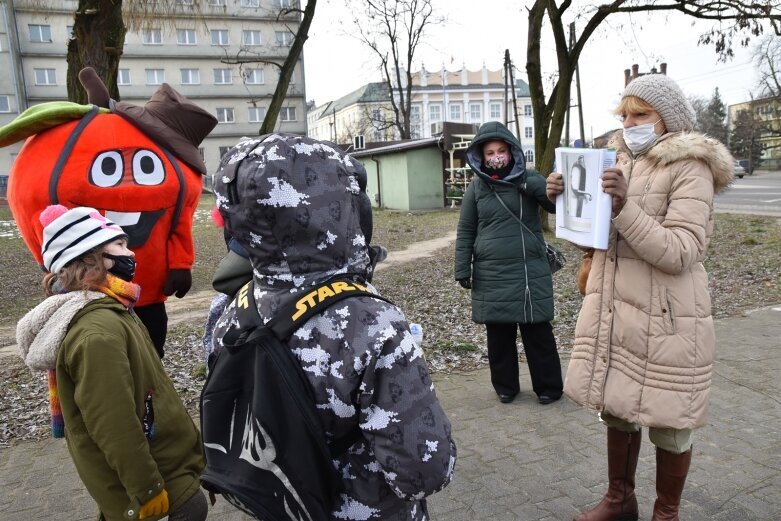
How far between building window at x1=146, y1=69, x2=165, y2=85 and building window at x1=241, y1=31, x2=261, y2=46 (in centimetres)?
751

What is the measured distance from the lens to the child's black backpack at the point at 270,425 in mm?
1522

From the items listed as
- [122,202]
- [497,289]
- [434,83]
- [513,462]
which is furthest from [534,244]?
[434,83]

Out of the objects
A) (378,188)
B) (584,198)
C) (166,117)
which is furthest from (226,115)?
(584,198)

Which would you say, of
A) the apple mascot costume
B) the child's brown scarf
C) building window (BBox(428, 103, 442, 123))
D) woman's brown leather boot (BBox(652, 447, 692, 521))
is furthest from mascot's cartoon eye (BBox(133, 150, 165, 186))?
building window (BBox(428, 103, 442, 123))

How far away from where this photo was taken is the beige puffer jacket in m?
2.46

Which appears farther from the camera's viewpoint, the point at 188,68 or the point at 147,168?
the point at 188,68

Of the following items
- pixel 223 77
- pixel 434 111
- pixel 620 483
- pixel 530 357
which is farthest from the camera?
pixel 434 111

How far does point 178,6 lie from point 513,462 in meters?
6.98

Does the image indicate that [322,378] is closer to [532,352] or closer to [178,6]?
[532,352]

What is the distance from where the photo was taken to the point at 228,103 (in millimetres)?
54969

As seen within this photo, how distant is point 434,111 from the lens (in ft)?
276

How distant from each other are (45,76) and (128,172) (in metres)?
54.4

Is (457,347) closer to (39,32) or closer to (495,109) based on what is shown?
(39,32)

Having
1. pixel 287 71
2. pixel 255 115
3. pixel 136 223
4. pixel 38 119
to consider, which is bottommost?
pixel 136 223
